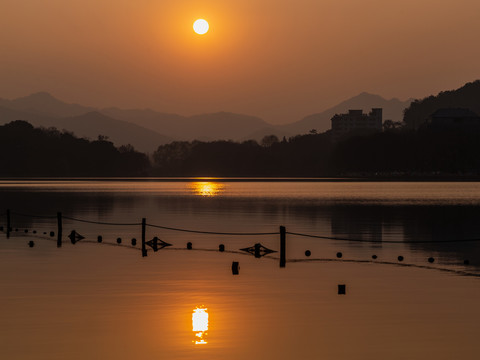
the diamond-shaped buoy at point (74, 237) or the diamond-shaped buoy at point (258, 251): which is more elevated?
the diamond-shaped buoy at point (74, 237)

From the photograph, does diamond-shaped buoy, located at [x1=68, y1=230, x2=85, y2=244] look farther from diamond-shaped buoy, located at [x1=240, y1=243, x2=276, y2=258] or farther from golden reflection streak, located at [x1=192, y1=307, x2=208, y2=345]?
golden reflection streak, located at [x1=192, y1=307, x2=208, y2=345]

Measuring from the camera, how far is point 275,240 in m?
62.4

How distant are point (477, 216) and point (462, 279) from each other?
58.6 metres

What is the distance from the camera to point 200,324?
27.5 meters

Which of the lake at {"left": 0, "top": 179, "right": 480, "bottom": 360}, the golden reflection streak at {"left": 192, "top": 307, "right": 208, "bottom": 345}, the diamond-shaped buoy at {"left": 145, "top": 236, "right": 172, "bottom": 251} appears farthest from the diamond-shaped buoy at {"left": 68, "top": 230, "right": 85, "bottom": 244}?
the golden reflection streak at {"left": 192, "top": 307, "right": 208, "bottom": 345}

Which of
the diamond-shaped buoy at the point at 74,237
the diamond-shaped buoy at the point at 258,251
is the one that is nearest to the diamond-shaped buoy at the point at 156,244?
the diamond-shaped buoy at the point at 258,251

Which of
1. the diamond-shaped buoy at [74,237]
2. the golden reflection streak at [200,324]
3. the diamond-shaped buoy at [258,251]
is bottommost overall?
the golden reflection streak at [200,324]

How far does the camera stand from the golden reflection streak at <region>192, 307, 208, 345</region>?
2503 centimetres

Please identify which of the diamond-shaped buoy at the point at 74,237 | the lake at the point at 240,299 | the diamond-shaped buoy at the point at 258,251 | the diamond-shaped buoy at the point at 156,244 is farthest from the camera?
the diamond-shaped buoy at the point at 74,237

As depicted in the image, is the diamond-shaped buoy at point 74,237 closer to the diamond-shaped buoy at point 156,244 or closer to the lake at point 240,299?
the lake at point 240,299

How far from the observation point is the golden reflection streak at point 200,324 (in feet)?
82.1

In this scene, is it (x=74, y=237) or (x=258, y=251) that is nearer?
(x=258, y=251)

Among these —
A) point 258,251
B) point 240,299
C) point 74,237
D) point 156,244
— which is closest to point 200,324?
point 240,299

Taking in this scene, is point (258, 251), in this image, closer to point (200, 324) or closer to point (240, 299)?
point (240, 299)
